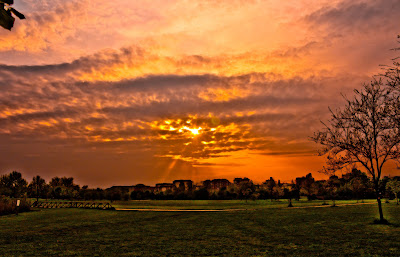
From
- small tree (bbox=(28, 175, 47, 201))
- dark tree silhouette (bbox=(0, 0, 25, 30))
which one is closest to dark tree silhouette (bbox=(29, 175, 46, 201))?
small tree (bbox=(28, 175, 47, 201))

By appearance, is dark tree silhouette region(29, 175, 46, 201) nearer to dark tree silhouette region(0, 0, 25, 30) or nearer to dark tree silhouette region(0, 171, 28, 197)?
dark tree silhouette region(0, 171, 28, 197)

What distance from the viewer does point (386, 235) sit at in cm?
1991

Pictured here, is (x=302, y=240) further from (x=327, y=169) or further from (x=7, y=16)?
(x=7, y=16)

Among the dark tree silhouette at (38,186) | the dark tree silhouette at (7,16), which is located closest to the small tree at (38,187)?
the dark tree silhouette at (38,186)

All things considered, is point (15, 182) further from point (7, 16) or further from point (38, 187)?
point (7, 16)

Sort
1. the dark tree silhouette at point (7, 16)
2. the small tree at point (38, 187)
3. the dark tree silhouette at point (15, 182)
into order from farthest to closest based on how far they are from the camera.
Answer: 1. the small tree at point (38, 187)
2. the dark tree silhouette at point (15, 182)
3. the dark tree silhouette at point (7, 16)

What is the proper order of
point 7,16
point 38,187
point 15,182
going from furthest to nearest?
point 38,187, point 15,182, point 7,16

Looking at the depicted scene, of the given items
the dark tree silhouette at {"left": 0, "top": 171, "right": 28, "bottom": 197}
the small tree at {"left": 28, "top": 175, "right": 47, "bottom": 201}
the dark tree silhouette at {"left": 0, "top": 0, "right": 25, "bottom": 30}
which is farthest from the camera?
the small tree at {"left": 28, "top": 175, "right": 47, "bottom": 201}

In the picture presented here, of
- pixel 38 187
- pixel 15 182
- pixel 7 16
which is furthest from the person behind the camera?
pixel 38 187

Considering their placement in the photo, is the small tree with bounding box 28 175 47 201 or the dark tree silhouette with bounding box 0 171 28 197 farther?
the small tree with bounding box 28 175 47 201

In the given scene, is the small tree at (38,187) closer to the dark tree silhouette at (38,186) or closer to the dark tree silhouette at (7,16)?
the dark tree silhouette at (38,186)

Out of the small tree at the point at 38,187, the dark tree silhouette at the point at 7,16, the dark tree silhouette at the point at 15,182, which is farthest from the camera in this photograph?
the small tree at the point at 38,187

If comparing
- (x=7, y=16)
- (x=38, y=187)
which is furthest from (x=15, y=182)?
(x=7, y=16)

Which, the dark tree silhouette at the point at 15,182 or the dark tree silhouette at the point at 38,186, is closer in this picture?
the dark tree silhouette at the point at 15,182
